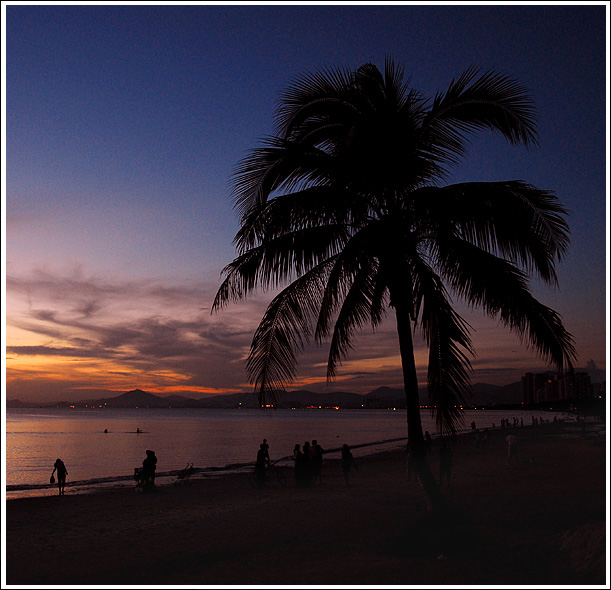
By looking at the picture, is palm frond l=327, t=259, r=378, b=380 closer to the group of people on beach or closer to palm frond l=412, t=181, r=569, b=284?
palm frond l=412, t=181, r=569, b=284

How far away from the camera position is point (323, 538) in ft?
34.1

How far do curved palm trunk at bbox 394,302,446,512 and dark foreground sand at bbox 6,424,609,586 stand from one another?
0.52 m

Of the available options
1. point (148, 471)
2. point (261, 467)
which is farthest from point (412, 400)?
point (148, 471)

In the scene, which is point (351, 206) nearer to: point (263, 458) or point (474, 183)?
point (474, 183)

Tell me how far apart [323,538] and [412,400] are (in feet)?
10.6

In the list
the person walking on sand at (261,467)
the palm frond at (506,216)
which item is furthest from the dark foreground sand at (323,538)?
the palm frond at (506,216)

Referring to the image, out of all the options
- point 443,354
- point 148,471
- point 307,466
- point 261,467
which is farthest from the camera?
point 148,471

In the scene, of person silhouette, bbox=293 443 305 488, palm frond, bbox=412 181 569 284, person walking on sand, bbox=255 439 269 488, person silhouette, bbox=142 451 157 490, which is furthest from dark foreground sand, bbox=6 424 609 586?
palm frond, bbox=412 181 569 284

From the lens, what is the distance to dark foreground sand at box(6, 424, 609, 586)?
24.4ft

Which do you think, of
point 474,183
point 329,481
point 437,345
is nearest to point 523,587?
point 437,345

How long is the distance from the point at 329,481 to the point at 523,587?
17.0 meters

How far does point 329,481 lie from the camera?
882 inches

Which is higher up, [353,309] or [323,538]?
[353,309]

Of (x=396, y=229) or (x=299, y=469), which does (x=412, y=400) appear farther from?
(x=299, y=469)
